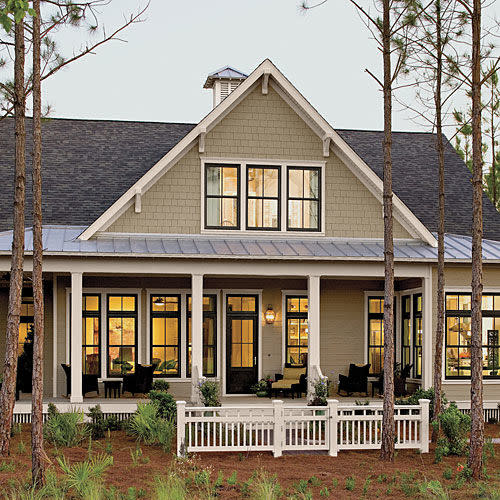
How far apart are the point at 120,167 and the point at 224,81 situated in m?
4.75

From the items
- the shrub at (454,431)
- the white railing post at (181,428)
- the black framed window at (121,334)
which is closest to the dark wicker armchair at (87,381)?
the black framed window at (121,334)

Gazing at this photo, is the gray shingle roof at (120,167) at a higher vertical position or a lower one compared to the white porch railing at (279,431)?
higher

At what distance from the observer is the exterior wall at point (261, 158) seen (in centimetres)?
1847

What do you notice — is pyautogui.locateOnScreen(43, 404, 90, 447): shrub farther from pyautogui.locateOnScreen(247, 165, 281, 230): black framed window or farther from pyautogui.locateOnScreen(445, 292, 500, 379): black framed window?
pyautogui.locateOnScreen(445, 292, 500, 379): black framed window

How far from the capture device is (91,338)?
19.3m

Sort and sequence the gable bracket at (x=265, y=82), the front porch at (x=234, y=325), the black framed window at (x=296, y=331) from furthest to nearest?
the black framed window at (x=296, y=331) < the front porch at (x=234, y=325) < the gable bracket at (x=265, y=82)

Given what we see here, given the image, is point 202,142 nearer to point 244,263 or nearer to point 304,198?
point 304,198

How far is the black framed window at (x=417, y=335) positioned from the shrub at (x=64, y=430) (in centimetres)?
827

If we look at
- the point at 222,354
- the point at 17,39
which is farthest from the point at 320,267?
the point at 17,39

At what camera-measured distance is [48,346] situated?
62.5ft

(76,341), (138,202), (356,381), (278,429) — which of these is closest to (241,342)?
(356,381)

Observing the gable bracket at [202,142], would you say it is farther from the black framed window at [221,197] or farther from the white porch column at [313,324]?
the white porch column at [313,324]

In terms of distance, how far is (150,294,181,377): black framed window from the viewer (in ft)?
63.9

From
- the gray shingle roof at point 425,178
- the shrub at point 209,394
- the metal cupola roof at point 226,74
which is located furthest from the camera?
the metal cupola roof at point 226,74
